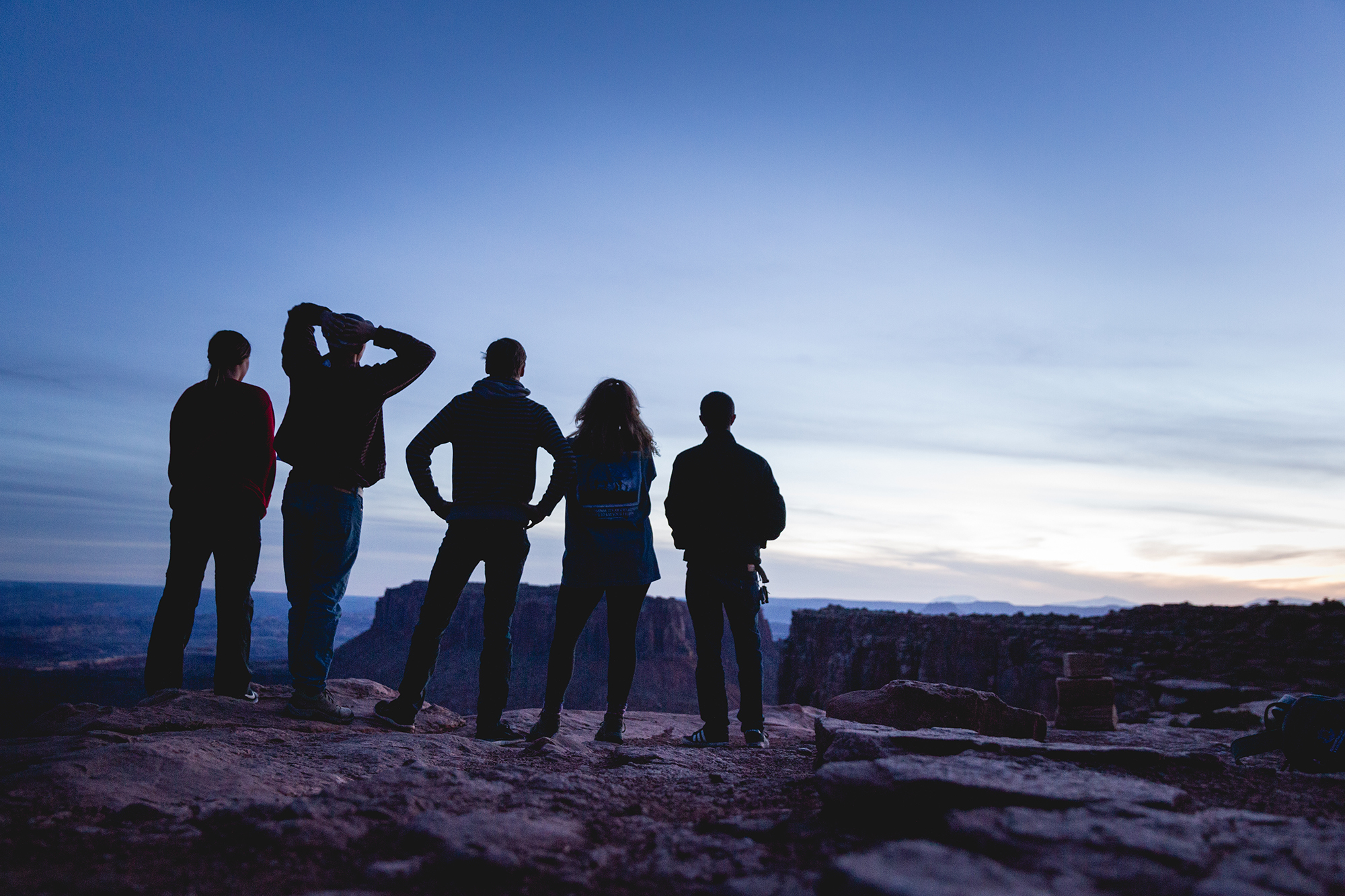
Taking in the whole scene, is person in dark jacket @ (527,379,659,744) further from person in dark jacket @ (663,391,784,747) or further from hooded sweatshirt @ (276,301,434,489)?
hooded sweatshirt @ (276,301,434,489)

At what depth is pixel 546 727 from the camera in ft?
13.8

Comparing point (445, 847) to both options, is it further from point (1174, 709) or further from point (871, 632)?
point (871, 632)

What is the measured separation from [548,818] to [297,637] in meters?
2.54

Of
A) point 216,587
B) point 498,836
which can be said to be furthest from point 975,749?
point 216,587

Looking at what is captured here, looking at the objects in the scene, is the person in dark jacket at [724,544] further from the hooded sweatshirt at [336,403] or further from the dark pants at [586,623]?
the hooded sweatshirt at [336,403]

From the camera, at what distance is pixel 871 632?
35250 mm

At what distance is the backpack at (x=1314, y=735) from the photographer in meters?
3.53

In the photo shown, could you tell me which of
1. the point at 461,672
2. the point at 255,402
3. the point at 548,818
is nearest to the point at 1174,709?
the point at 548,818

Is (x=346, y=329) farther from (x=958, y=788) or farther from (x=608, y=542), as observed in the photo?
(x=958, y=788)

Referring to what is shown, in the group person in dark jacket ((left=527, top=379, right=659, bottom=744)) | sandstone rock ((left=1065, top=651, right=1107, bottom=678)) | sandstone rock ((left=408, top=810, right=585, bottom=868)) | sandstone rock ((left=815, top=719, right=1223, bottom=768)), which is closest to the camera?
sandstone rock ((left=408, top=810, right=585, bottom=868))

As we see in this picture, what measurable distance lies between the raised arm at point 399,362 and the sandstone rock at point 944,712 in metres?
3.76

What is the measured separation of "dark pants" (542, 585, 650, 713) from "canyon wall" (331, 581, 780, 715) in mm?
63699

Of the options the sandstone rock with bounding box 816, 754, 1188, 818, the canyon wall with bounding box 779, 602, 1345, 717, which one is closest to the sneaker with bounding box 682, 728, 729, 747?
the sandstone rock with bounding box 816, 754, 1188, 818

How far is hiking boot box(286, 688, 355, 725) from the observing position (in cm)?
403
